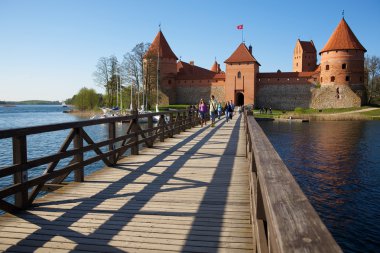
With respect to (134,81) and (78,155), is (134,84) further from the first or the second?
(78,155)

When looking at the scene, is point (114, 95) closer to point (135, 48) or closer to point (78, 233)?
point (135, 48)

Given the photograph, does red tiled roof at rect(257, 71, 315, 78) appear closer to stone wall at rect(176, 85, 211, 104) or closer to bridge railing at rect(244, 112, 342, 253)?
stone wall at rect(176, 85, 211, 104)

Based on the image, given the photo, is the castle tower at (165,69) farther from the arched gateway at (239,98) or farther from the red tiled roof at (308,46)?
the red tiled roof at (308,46)

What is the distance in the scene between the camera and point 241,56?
50938mm

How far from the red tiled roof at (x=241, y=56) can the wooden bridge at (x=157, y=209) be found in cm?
4652

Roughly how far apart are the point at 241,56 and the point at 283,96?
30.0ft

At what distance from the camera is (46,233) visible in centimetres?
293

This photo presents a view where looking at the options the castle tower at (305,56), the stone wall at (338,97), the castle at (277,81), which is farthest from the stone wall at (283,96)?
the castle tower at (305,56)

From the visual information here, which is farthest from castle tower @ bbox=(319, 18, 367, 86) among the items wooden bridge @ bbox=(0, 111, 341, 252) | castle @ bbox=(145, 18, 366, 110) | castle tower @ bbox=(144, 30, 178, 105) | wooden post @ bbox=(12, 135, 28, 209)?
wooden post @ bbox=(12, 135, 28, 209)

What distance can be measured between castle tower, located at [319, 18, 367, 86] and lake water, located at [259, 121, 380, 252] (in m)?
25.9

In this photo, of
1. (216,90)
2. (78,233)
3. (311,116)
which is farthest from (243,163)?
(216,90)

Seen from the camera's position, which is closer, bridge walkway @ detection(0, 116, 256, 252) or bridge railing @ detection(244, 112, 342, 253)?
bridge railing @ detection(244, 112, 342, 253)

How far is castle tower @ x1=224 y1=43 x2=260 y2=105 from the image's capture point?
50.2 m

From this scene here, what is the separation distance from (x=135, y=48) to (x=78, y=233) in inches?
1793
